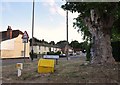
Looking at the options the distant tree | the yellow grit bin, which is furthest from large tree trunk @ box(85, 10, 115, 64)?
the yellow grit bin

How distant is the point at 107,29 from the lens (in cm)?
1700

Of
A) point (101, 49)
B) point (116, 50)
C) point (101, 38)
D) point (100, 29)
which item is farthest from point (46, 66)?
point (116, 50)

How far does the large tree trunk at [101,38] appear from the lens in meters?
16.5

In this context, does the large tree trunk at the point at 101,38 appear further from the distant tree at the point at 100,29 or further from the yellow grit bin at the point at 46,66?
the yellow grit bin at the point at 46,66

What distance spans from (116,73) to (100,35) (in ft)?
12.7

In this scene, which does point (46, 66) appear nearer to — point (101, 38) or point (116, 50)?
point (101, 38)

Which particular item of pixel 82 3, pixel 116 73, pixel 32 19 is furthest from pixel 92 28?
pixel 32 19

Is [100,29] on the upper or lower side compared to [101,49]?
upper

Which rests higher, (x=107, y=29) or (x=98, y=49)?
(x=107, y=29)

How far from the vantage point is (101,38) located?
16.7 m

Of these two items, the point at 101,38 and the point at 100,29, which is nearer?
the point at 101,38

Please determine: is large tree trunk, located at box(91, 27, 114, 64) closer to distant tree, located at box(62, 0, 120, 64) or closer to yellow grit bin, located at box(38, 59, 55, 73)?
distant tree, located at box(62, 0, 120, 64)

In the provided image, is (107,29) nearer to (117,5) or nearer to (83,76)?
(117,5)

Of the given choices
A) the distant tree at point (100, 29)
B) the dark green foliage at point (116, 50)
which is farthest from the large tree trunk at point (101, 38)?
the dark green foliage at point (116, 50)
